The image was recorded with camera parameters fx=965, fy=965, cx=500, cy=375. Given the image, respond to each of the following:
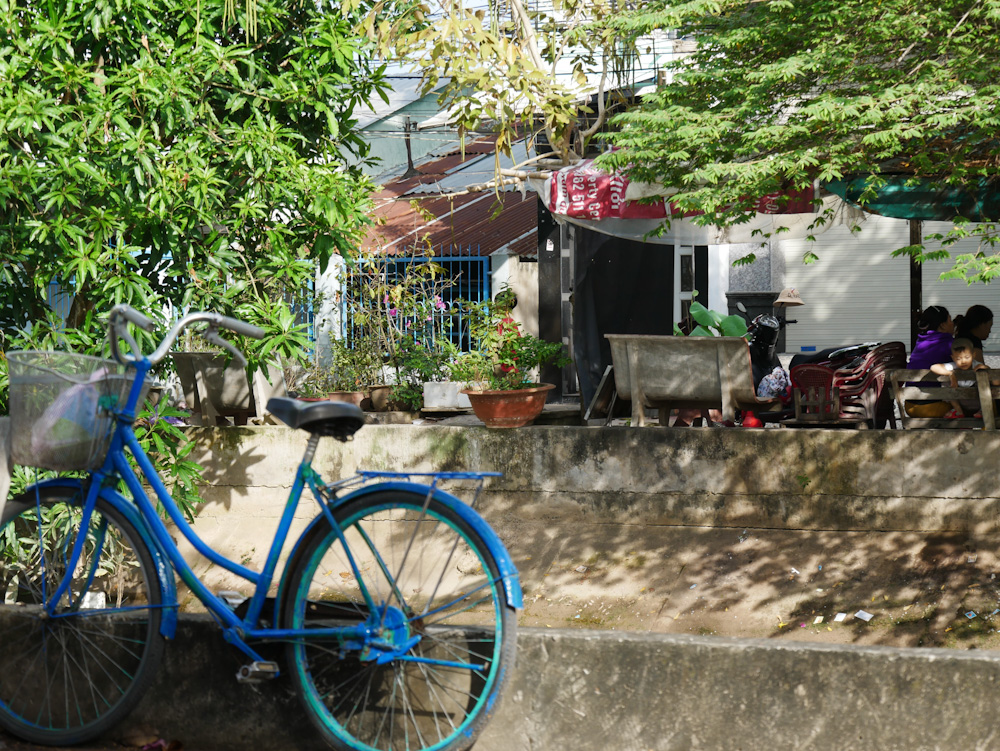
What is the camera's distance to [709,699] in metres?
2.75

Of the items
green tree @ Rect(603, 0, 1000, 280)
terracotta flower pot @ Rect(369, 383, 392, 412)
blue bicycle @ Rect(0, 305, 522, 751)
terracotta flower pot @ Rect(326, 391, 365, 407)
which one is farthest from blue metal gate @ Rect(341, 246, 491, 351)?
blue bicycle @ Rect(0, 305, 522, 751)

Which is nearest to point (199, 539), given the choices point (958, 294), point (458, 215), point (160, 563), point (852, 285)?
point (160, 563)

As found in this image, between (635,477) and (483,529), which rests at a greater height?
(483,529)

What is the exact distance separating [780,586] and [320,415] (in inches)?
168

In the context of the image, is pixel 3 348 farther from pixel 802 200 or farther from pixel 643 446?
pixel 802 200

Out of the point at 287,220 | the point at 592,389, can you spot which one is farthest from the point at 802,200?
the point at 287,220

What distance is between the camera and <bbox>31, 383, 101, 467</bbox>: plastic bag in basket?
2834 mm

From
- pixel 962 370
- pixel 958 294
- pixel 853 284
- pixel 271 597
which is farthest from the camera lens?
pixel 853 284

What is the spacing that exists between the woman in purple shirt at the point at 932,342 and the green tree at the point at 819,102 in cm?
128

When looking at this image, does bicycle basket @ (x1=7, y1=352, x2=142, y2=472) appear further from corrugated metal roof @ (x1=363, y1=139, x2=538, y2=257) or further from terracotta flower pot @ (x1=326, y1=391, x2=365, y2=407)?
corrugated metal roof @ (x1=363, y1=139, x2=538, y2=257)

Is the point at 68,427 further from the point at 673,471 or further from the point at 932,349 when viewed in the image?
the point at 932,349

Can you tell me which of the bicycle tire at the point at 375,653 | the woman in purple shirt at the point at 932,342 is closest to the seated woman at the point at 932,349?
the woman in purple shirt at the point at 932,342

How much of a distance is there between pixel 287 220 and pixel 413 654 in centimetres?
348

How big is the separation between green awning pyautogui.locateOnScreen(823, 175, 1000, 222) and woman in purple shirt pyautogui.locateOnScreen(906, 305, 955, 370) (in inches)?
37.5
